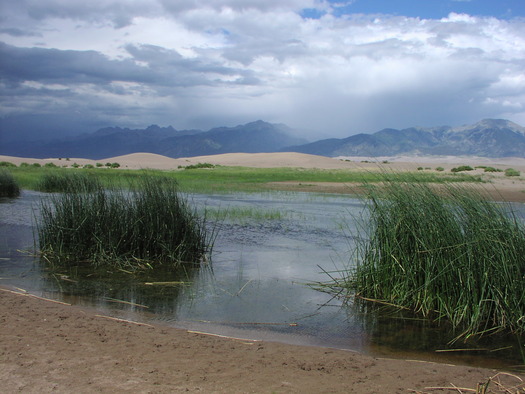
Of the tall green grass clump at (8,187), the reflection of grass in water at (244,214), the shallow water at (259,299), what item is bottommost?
the shallow water at (259,299)

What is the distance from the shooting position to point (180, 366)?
16.7 ft

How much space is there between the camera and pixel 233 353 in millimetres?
5629

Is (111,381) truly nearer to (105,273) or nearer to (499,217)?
(105,273)

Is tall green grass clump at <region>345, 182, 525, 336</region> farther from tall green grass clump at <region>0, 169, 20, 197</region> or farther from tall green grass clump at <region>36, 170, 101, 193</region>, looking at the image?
tall green grass clump at <region>0, 169, 20, 197</region>

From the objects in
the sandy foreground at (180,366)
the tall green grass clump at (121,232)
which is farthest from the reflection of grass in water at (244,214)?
the sandy foreground at (180,366)

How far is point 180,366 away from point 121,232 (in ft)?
19.1

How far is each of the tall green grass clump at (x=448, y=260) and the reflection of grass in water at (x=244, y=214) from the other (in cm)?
844

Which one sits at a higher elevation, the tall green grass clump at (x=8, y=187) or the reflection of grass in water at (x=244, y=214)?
the tall green grass clump at (x=8, y=187)

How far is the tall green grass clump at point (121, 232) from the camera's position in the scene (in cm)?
1031

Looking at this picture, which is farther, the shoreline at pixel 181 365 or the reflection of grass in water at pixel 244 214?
the reflection of grass in water at pixel 244 214

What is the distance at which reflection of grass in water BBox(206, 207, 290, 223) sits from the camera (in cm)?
1677

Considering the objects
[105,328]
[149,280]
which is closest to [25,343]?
[105,328]

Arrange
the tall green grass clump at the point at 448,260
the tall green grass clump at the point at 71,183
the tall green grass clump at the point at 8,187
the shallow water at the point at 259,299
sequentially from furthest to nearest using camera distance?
the tall green grass clump at the point at 8,187, the tall green grass clump at the point at 71,183, the tall green grass clump at the point at 448,260, the shallow water at the point at 259,299

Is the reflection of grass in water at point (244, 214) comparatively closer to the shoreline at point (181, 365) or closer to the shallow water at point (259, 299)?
the shallow water at point (259, 299)
